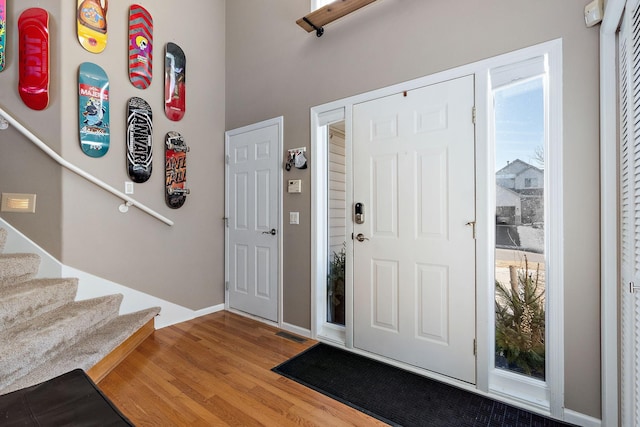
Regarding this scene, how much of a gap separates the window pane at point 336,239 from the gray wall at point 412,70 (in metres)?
0.23

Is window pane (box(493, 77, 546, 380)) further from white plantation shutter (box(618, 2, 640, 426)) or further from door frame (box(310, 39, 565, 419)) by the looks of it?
white plantation shutter (box(618, 2, 640, 426))

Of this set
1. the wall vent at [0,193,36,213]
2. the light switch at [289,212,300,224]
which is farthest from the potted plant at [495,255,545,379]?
the wall vent at [0,193,36,213]

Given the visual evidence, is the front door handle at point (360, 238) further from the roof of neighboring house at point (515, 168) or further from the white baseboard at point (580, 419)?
the white baseboard at point (580, 419)

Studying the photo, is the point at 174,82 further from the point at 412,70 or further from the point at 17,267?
the point at 412,70

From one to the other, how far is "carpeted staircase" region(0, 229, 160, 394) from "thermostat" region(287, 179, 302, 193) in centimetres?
171

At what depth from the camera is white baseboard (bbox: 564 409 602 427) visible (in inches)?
64.9

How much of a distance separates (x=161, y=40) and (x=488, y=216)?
334 centimetres

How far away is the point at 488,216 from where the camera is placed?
196 centimetres

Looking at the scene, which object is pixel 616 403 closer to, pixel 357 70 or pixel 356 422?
pixel 356 422

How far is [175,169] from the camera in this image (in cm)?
308

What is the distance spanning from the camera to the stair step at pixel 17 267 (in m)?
2.04

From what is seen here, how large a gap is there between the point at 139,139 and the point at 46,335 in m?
1.72

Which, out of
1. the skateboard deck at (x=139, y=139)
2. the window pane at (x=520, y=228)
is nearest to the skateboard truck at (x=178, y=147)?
the skateboard deck at (x=139, y=139)

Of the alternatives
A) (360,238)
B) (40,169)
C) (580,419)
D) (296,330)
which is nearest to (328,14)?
(360,238)
